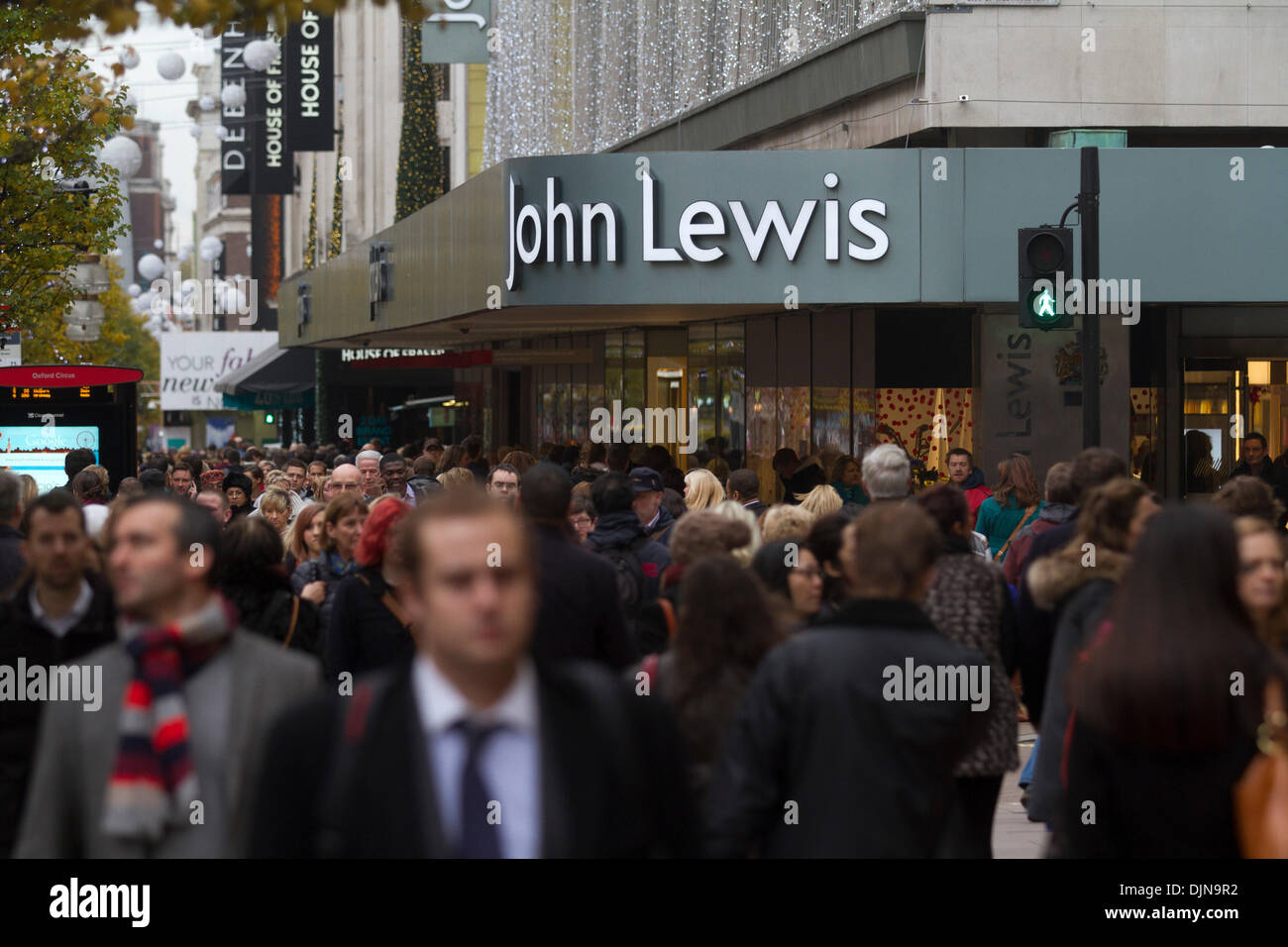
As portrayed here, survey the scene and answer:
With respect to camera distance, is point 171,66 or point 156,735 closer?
point 156,735

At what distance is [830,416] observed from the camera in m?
19.3

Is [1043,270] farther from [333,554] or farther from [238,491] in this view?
[238,491]

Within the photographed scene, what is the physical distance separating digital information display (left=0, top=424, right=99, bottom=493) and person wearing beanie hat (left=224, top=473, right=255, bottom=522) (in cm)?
491

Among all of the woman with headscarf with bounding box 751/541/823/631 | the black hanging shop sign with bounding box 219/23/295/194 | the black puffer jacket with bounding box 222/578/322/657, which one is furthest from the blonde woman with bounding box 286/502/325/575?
the black hanging shop sign with bounding box 219/23/295/194

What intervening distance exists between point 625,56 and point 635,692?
24921 mm

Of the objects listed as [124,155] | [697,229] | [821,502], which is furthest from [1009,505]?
[124,155]

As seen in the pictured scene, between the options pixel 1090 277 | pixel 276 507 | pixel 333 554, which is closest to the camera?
pixel 333 554

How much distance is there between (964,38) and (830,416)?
13.7ft

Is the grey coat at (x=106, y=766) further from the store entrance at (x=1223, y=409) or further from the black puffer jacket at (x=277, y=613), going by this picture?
the store entrance at (x=1223, y=409)

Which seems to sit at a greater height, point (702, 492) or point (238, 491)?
point (702, 492)

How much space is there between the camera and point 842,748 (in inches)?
178

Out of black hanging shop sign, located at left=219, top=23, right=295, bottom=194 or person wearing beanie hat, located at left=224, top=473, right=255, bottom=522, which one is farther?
black hanging shop sign, located at left=219, top=23, right=295, bottom=194

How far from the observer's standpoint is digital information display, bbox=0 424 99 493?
61.5ft

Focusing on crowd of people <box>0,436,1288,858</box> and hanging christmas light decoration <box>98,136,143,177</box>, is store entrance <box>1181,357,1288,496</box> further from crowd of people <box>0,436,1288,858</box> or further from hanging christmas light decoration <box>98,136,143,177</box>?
hanging christmas light decoration <box>98,136,143,177</box>
